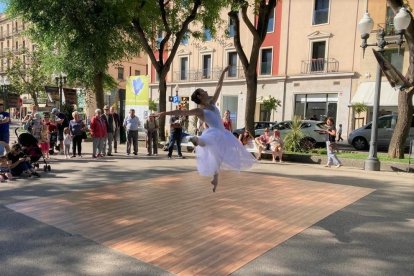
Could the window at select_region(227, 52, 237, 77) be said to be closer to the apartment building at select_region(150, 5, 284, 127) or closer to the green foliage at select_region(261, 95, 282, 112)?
the apartment building at select_region(150, 5, 284, 127)

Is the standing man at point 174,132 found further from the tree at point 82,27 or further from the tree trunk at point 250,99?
the tree at point 82,27

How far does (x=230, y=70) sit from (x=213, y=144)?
2942 centimetres

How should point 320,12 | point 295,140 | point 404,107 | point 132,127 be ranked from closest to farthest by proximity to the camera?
point 404,107 → point 132,127 → point 295,140 → point 320,12

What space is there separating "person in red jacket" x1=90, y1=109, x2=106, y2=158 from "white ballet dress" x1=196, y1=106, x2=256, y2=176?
785 centimetres

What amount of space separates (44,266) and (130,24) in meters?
17.0

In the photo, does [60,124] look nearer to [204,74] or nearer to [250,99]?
[250,99]

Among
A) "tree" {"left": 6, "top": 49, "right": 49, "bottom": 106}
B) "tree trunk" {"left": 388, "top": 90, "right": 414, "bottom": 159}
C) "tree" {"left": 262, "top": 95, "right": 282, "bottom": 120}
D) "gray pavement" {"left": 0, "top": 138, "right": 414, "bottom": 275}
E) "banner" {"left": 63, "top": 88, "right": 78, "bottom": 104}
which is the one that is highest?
"tree" {"left": 6, "top": 49, "right": 49, "bottom": 106}

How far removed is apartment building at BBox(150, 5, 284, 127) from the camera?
31.5 m

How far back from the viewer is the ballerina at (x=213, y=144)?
589cm

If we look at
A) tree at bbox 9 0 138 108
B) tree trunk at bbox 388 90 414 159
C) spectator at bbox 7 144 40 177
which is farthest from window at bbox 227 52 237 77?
spectator at bbox 7 144 40 177

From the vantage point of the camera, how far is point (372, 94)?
2516 cm

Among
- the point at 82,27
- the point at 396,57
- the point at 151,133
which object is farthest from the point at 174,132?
the point at 396,57

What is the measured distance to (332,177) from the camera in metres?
10.2

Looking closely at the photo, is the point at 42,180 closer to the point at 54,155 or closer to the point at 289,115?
the point at 54,155
